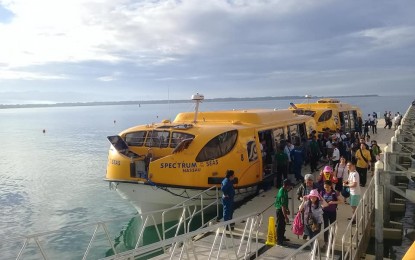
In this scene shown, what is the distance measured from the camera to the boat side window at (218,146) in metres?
12.1

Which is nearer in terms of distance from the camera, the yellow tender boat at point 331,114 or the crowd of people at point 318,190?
the crowd of people at point 318,190

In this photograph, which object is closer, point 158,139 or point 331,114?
point 158,139

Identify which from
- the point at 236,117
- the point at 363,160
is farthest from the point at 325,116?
the point at 236,117

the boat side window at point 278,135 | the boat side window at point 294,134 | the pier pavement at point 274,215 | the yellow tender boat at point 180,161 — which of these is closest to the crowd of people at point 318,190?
the pier pavement at point 274,215

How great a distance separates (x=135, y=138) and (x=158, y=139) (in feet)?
3.04

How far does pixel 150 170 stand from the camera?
477 inches

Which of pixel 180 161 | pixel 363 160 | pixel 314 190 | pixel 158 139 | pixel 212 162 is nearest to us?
pixel 314 190

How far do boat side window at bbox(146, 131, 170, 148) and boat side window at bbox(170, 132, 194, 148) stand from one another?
0.66 feet

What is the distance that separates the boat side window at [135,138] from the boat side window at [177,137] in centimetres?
110

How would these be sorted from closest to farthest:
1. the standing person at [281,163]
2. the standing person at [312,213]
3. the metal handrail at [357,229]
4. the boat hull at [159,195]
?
the standing person at [312,213]
the metal handrail at [357,229]
the boat hull at [159,195]
the standing person at [281,163]

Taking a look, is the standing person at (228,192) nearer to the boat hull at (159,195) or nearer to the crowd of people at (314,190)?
the crowd of people at (314,190)

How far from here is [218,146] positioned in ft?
40.4

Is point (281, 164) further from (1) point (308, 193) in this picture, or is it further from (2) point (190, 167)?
(1) point (308, 193)

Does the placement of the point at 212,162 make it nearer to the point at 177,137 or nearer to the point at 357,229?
the point at 177,137
